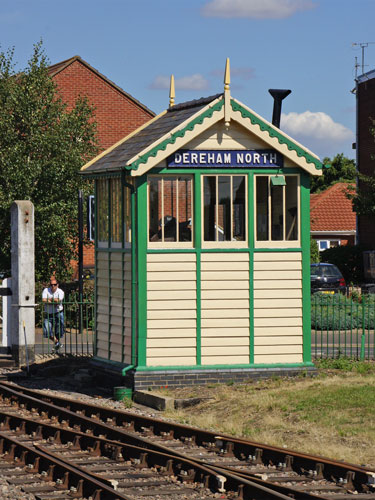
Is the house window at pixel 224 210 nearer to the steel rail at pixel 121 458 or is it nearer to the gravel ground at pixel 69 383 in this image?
the gravel ground at pixel 69 383

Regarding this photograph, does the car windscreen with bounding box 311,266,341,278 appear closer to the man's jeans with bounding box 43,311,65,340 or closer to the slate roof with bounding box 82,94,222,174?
the man's jeans with bounding box 43,311,65,340

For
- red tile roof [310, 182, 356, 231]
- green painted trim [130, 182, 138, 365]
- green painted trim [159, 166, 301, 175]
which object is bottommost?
green painted trim [130, 182, 138, 365]

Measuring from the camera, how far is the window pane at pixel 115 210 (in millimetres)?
17234

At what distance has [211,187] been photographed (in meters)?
16.7

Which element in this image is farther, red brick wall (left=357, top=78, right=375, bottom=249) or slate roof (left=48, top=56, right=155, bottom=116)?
red brick wall (left=357, top=78, right=375, bottom=249)

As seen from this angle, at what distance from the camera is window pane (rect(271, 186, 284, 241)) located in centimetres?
1692

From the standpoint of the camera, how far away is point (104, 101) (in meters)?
40.9

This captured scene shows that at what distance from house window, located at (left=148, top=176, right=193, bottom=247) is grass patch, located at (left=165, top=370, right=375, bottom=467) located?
2463 mm

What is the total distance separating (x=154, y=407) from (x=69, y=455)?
11.8 feet

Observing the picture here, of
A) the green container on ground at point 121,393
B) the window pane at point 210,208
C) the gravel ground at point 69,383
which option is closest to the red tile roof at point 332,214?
the gravel ground at point 69,383

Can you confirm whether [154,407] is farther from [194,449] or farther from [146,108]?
[146,108]

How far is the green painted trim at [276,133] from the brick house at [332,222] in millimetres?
43332

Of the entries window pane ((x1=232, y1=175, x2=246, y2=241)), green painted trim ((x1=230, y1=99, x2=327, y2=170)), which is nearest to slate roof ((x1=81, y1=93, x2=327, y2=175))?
green painted trim ((x1=230, y1=99, x2=327, y2=170))

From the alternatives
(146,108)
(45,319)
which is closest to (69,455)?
(45,319)
